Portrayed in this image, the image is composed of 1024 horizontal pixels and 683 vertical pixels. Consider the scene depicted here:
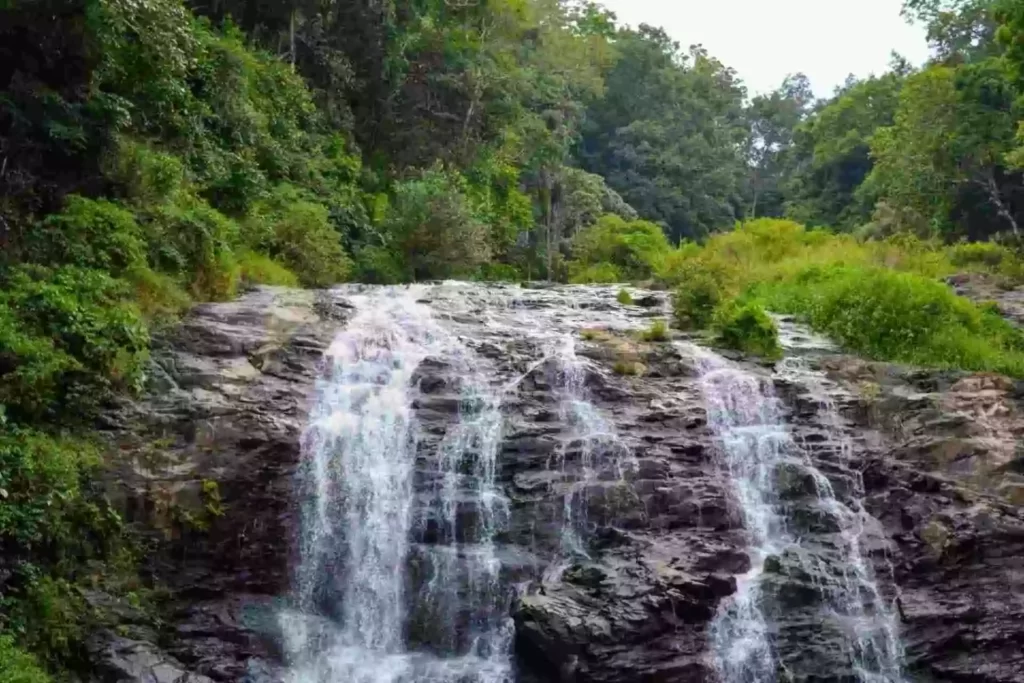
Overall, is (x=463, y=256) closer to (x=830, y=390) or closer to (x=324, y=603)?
(x=830, y=390)

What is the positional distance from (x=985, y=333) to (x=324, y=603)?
11718mm

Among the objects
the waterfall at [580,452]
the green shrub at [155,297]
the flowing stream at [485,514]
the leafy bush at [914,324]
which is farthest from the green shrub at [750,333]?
the green shrub at [155,297]

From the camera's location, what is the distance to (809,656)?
37.1 feet

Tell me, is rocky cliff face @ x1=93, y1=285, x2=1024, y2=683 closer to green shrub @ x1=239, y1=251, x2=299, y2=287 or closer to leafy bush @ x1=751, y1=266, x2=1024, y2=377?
leafy bush @ x1=751, y1=266, x2=1024, y2=377

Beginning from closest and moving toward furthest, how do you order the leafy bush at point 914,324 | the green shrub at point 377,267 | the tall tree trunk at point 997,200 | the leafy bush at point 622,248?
the leafy bush at point 914,324
the green shrub at point 377,267
the tall tree trunk at point 997,200
the leafy bush at point 622,248

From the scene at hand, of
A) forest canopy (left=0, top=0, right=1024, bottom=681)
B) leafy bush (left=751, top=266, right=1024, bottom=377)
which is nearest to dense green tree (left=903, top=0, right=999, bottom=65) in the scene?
forest canopy (left=0, top=0, right=1024, bottom=681)

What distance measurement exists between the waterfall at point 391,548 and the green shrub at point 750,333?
4.50 metres

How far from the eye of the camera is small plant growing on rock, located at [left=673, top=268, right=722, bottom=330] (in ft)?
57.3

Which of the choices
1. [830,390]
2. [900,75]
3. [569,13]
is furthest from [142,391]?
[900,75]

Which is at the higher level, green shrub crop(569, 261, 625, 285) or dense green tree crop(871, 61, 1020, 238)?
dense green tree crop(871, 61, 1020, 238)

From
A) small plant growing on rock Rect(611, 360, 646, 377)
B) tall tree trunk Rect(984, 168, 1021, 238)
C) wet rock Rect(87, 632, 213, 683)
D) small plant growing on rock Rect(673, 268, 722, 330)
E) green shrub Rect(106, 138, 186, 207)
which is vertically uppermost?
tall tree trunk Rect(984, 168, 1021, 238)

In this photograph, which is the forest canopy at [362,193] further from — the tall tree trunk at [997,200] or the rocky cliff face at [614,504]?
the rocky cliff face at [614,504]

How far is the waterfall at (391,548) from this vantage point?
11578 millimetres

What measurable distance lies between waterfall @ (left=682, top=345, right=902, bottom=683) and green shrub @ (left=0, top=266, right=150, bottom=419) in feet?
26.0
